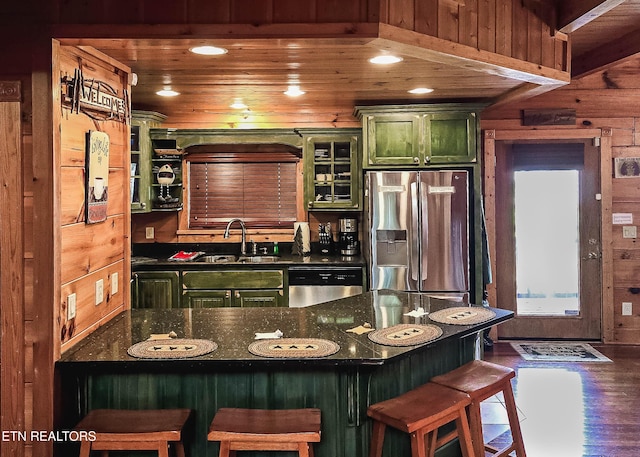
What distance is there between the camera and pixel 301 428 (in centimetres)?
224

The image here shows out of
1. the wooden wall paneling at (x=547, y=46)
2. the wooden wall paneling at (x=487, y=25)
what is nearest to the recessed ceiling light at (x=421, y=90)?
the wooden wall paneling at (x=547, y=46)

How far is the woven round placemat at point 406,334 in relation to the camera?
2.65m

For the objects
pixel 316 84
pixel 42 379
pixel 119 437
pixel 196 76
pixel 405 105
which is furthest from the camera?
pixel 405 105

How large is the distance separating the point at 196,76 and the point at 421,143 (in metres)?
2.04

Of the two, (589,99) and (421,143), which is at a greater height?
(589,99)

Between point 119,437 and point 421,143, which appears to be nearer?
point 119,437

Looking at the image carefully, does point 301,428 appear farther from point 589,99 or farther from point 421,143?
point 589,99

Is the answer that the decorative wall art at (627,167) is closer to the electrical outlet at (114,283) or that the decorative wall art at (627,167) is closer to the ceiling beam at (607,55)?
the ceiling beam at (607,55)

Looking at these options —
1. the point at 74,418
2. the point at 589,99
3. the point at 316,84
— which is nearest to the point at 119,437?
the point at 74,418

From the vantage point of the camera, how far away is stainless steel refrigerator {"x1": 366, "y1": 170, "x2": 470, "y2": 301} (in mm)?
5020

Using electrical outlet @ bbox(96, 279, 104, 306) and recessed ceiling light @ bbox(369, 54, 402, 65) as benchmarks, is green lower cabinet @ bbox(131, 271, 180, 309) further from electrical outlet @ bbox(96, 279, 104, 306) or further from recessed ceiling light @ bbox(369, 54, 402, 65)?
recessed ceiling light @ bbox(369, 54, 402, 65)

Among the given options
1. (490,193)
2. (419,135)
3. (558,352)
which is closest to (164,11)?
(419,135)

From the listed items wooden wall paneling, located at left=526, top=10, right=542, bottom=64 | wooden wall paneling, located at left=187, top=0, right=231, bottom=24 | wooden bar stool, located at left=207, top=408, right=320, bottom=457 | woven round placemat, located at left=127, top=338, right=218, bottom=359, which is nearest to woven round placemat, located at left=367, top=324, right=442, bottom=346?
wooden bar stool, located at left=207, top=408, right=320, bottom=457

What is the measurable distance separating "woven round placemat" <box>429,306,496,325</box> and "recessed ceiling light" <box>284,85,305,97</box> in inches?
85.6
